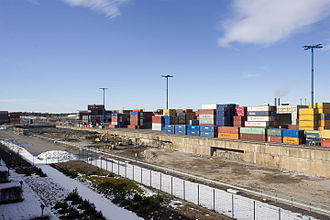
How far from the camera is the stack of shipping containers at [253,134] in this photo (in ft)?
176

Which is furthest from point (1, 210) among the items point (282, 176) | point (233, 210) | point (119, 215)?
point (282, 176)

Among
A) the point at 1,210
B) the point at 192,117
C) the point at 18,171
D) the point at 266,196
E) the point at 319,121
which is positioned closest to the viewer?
the point at 1,210

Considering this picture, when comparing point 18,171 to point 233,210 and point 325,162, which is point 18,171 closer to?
point 233,210

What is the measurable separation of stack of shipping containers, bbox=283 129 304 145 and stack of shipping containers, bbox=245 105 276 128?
7.38m

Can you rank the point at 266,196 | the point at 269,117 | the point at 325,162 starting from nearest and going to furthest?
the point at 266,196 → the point at 325,162 → the point at 269,117

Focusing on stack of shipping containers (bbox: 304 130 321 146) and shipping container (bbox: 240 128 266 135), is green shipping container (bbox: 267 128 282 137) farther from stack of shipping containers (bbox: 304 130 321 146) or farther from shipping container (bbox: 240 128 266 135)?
stack of shipping containers (bbox: 304 130 321 146)

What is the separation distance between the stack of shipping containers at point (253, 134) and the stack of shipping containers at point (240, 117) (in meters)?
4.74

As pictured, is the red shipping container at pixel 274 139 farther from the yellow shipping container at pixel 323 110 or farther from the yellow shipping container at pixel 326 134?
the yellow shipping container at pixel 323 110

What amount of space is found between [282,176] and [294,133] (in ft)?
43.1

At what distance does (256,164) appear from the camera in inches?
1923

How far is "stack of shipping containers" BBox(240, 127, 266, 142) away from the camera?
53688mm

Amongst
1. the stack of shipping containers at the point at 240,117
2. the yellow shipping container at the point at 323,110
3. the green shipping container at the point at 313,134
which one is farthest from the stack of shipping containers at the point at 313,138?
the stack of shipping containers at the point at 240,117

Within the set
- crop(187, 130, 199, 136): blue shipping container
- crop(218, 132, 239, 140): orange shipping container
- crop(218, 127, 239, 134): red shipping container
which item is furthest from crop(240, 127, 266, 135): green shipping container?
crop(187, 130, 199, 136): blue shipping container

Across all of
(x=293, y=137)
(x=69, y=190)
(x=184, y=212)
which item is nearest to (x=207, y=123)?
(x=293, y=137)
